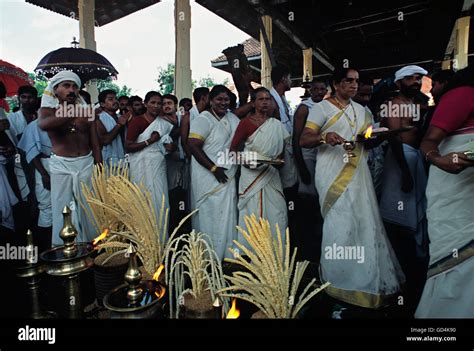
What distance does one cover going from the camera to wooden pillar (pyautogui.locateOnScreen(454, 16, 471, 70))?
6.92 m

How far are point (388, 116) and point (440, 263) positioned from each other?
4.12ft

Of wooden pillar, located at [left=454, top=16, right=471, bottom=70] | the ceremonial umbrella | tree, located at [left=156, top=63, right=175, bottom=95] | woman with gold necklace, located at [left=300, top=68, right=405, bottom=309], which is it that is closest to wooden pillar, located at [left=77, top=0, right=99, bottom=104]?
the ceremonial umbrella

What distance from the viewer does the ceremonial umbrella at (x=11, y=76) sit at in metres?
5.89

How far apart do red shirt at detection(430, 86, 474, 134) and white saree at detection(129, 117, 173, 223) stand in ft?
9.43

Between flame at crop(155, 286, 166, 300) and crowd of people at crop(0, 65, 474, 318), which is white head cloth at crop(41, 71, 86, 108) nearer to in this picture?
crowd of people at crop(0, 65, 474, 318)

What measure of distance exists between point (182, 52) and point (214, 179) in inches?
146

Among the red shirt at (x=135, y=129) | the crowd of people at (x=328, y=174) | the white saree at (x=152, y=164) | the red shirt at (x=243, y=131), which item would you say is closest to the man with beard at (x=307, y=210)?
the crowd of people at (x=328, y=174)

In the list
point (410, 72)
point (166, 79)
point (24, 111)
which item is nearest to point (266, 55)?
point (410, 72)

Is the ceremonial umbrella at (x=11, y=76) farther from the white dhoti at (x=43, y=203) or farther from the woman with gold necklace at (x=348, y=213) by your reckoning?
the woman with gold necklace at (x=348, y=213)

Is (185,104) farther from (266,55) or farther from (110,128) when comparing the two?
(266,55)

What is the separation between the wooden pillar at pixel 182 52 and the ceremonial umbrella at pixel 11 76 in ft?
10.8

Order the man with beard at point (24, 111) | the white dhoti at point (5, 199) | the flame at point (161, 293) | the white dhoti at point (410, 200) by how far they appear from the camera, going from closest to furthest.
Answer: the flame at point (161, 293)
the white dhoti at point (410, 200)
the white dhoti at point (5, 199)
the man with beard at point (24, 111)

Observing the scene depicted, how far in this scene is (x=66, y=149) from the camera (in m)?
2.83

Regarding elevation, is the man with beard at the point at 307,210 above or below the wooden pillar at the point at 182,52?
below
